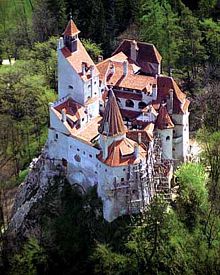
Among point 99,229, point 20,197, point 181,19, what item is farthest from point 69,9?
point 99,229

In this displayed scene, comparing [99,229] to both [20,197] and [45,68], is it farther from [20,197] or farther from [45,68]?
[45,68]

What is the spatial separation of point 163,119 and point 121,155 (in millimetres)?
5640

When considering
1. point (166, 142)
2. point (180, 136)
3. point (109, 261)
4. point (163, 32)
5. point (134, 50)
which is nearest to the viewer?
point (109, 261)

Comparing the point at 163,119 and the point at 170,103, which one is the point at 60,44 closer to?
the point at 170,103

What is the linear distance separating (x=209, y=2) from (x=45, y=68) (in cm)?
2276

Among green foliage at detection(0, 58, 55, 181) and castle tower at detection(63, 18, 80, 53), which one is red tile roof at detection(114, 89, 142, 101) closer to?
castle tower at detection(63, 18, 80, 53)

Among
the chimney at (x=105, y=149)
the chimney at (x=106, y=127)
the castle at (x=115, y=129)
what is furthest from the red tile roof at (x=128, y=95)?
the chimney at (x=105, y=149)

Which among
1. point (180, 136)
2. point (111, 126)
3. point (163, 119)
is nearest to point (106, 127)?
point (111, 126)

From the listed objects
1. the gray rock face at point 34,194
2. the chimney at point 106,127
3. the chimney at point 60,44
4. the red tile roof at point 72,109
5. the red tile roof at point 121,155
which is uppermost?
the chimney at point 60,44

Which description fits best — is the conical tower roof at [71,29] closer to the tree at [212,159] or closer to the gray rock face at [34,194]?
the gray rock face at [34,194]

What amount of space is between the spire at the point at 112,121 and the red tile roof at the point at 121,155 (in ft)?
3.30

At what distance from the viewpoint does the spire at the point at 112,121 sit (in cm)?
5719

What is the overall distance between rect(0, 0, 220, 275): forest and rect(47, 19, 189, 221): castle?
165 cm

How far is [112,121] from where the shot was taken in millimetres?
57344
